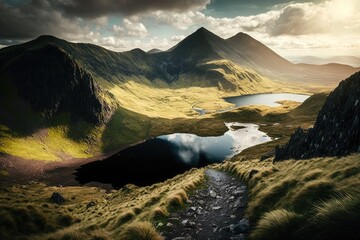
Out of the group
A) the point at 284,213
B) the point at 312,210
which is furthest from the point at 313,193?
the point at 284,213

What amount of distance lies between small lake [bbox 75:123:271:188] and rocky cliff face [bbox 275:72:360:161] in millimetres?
75352

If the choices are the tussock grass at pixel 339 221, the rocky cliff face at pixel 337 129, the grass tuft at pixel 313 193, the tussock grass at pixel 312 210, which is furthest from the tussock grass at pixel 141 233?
the rocky cliff face at pixel 337 129

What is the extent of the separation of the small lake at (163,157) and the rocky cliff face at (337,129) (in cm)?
7535

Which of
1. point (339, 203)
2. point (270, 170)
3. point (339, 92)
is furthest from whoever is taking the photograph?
point (339, 92)

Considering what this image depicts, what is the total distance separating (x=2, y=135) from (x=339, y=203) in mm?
188185

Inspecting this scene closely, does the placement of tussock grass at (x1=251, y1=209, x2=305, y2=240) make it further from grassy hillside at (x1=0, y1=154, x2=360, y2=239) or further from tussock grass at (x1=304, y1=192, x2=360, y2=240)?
tussock grass at (x1=304, y1=192, x2=360, y2=240)

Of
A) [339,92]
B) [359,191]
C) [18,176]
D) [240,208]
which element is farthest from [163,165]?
[359,191]

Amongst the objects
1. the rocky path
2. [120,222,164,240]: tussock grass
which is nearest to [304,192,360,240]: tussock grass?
the rocky path

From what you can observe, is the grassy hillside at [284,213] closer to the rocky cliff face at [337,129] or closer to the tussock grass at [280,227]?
the tussock grass at [280,227]

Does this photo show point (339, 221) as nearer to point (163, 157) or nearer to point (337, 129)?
point (337, 129)

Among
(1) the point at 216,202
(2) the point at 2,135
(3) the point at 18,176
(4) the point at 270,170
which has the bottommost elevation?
(3) the point at 18,176

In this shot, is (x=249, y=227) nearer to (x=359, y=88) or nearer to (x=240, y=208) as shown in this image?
(x=240, y=208)

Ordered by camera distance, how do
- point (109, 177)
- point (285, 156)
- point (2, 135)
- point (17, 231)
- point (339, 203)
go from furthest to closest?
point (2, 135), point (109, 177), point (285, 156), point (17, 231), point (339, 203)

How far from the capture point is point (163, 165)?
121 metres
